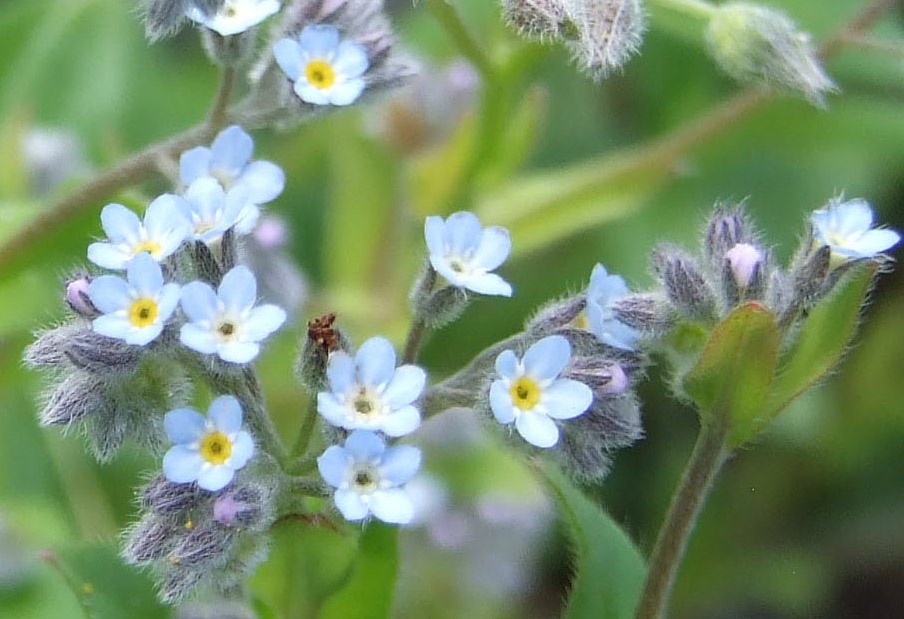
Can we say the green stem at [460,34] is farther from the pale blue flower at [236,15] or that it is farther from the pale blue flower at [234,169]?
the pale blue flower at [234,169]

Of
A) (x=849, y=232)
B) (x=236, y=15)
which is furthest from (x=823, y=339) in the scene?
(x=236, y=15)

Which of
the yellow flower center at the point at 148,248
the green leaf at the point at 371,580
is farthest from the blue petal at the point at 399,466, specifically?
the yellow flower center at the point at 148,248

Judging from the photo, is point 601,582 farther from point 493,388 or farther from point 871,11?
point 871,11

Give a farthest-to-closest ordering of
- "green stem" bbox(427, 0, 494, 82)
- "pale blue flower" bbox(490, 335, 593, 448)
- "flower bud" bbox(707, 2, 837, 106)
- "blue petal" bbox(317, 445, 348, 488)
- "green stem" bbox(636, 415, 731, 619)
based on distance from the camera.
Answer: "green stem" bbox(427, 0, 494, 82) < "flower bud" bbox(707, 2, 837, 106) < "green stem" bbox(636, 415, 731, 619) < "pale blue flower" bbox(490, 335, 593, 448) < "blue petal" bbox(317, 445, 348, 488)

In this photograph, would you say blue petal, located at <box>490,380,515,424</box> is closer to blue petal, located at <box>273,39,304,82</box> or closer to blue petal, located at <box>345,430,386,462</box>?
blue petal, located at <box>345,430,386,462</box>

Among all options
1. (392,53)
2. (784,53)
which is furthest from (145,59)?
(784,53)

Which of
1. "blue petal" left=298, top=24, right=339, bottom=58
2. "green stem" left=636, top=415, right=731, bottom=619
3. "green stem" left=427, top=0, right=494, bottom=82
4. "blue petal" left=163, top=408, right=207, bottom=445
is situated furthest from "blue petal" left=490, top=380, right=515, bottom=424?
"green stem" left=427, top=0, right=494, bottom=82

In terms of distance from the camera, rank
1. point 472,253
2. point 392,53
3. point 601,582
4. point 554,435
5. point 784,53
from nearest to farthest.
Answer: point 554,435, point 472,253, point 601,582, point 392,53, point 784,53
